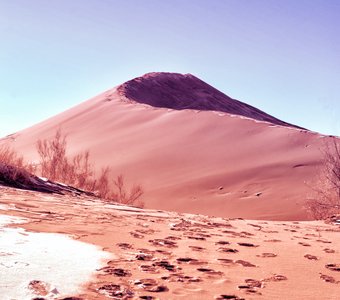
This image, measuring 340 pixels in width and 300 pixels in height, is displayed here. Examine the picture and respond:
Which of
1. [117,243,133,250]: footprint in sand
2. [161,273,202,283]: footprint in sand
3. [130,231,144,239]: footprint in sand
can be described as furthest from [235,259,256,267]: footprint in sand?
[130,231,144,239]: footprint in sand

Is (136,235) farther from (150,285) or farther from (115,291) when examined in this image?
(115,291)

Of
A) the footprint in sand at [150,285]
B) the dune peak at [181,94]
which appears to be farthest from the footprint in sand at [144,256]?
the dune peak at [181,94]

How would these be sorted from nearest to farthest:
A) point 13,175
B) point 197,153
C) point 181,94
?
point 13,175 → point 197,153 → point 181,94

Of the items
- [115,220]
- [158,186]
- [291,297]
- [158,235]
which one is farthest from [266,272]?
[158,186]

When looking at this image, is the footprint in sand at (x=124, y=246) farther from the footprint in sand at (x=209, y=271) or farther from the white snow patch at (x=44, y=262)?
the footprint in sand at (x=209, y=271)

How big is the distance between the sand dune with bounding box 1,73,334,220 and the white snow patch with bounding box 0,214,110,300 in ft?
33.4

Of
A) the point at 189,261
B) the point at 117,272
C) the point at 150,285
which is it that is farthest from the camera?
the point at 189,261

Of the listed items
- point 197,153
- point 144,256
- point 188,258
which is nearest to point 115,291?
point 144,256

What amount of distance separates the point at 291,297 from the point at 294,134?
19.8 metres

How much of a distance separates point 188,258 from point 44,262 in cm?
93

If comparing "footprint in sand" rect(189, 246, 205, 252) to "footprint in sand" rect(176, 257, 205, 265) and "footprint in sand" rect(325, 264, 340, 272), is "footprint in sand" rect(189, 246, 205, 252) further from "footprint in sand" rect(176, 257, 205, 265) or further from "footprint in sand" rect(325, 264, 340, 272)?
"footprint in sand" rect(325, 264, 340, 272)

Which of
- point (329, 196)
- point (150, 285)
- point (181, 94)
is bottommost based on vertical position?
point (150, 285)

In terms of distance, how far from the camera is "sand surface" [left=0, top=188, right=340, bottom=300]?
2057mm

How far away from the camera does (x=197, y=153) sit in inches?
830
